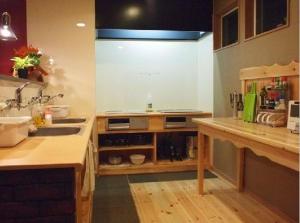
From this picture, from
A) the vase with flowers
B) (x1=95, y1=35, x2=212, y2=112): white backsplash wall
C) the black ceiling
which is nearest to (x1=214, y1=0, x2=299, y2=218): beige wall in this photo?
the black ceiling

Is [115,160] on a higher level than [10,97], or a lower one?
lower

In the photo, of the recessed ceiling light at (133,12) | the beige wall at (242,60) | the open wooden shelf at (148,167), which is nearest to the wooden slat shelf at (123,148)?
the open wooden shelf at (148,167)

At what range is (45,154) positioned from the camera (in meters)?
1.46

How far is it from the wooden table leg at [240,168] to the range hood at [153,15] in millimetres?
1803

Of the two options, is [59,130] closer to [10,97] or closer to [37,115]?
[10,97]

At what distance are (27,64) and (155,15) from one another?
1.79m

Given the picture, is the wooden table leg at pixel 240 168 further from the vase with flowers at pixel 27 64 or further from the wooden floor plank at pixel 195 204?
the vase with flowers at pixel 27 64

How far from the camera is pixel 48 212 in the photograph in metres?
1.33

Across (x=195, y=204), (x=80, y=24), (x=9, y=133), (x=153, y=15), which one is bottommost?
(x=195, y=204)

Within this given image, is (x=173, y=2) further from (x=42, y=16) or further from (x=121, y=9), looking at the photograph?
(x=42, y=16)

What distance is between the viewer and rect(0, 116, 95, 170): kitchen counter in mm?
1272

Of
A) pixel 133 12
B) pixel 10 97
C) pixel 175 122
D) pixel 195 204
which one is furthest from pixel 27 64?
pixel 195 204

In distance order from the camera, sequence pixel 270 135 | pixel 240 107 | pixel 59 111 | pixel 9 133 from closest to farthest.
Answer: pixel 9 133 < pixel 270 135 < pixel 240 107 < pixel 59 111

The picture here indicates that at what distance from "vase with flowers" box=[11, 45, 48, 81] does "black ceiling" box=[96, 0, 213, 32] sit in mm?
944
